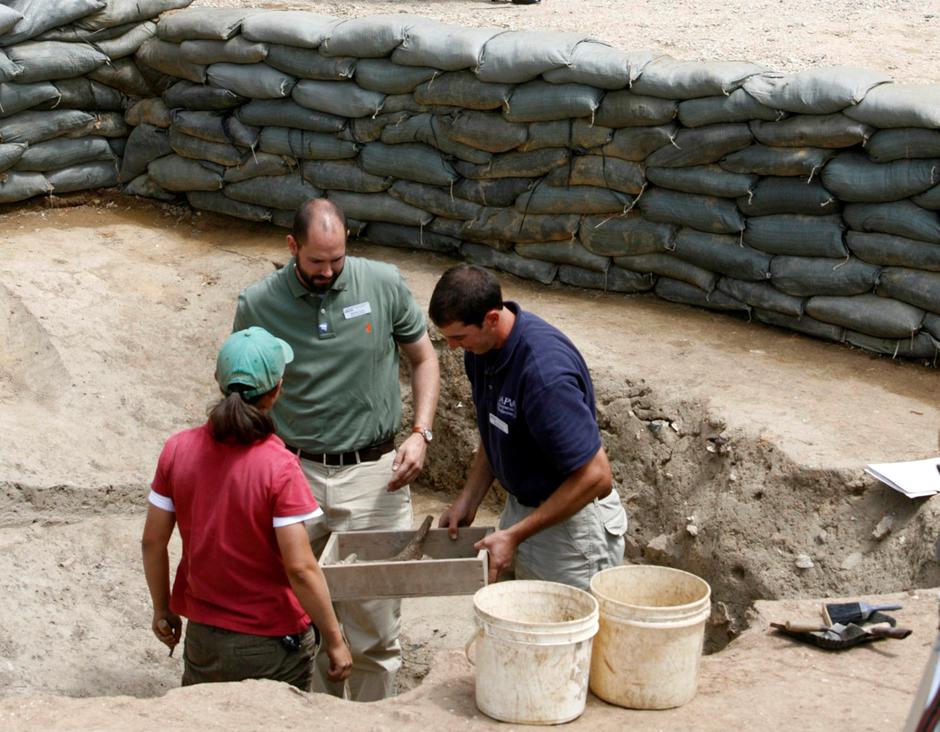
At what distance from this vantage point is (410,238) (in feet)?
24.5

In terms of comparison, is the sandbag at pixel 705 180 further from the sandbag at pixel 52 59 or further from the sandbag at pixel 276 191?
the sandbag at pixel 52 59

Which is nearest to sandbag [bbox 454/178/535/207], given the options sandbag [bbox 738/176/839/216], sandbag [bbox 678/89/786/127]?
sandbag [bbox 678/89/786/127]

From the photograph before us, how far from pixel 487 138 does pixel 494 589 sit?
3.71 m

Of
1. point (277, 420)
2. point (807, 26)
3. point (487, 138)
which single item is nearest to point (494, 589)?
point (277, 420)

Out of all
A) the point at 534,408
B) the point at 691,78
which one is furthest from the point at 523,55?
the point at 534,408

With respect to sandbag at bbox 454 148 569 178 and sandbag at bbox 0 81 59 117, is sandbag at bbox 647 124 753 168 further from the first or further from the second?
sandbag at bbox 0 81 59 117

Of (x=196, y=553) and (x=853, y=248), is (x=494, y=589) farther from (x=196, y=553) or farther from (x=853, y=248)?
(x=853, y=248)

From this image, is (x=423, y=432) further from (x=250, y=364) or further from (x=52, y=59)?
(x=52, y=59)

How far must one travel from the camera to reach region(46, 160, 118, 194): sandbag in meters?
7.85

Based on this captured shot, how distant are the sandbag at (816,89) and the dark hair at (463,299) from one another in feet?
9.05

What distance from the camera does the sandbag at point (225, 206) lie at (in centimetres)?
781

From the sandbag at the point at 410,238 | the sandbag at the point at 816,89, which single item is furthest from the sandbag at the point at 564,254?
the sandbag at the point at 816,89

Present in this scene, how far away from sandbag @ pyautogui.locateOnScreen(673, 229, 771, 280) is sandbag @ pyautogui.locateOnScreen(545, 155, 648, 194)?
369mm

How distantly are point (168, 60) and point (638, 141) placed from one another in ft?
10.0
